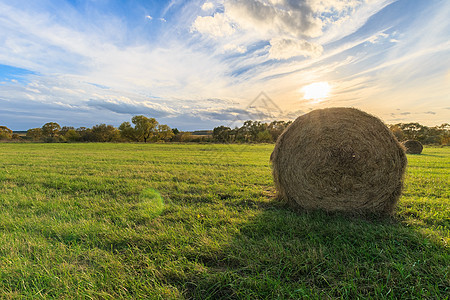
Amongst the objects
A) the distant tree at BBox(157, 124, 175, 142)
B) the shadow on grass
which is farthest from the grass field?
the distant tree at BBox(157, 124, 175, 142)

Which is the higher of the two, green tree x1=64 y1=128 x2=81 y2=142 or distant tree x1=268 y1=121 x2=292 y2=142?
distant tree x1=268 y1=121 x2=292 y2=142

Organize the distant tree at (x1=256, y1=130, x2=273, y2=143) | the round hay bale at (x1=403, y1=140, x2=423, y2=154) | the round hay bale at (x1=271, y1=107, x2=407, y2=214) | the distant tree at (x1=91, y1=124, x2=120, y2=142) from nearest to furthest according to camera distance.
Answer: the round hay bale at (x1=271, y1=107, x2=407, y2=214) → the round hay bale at (x1=403, y1=140, x2=423, y2=154) → the distant tree at (x1=256, y1=130, x2=273, y2=143) → the distant tree at (x1=91, y1=124, x2=120, y2=142)

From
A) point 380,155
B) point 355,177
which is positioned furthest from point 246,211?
point 380,155

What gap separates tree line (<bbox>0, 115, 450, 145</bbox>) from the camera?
4527 cm

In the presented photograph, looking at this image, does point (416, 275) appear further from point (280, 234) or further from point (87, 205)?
point (87, 205)

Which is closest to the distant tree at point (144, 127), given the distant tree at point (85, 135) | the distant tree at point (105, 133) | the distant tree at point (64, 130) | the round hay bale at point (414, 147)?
the distant tree at point (105, 133)

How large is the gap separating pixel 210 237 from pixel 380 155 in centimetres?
402

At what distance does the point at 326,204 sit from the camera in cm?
446

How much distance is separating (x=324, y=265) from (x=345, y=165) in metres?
2.64

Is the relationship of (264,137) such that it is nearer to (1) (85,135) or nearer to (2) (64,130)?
(1) (85,135)

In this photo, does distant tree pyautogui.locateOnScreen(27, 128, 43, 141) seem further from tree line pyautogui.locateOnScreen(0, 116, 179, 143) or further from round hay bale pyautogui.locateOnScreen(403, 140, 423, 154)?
round hay bale pyautogui.locateOnScreen(403, 140, 423, 154)

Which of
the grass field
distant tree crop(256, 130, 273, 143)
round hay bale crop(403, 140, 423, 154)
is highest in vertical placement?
distant tree crop(256, 130, 273, 143)

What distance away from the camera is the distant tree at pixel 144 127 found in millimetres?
60875

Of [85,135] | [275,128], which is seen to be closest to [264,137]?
[275,128]
